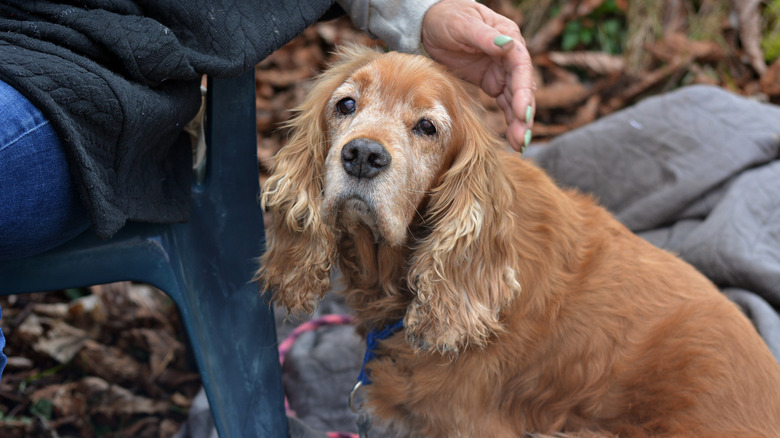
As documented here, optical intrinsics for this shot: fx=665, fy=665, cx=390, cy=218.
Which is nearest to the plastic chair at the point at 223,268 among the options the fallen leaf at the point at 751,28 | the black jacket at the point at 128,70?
the black jacket at the point at 128,70

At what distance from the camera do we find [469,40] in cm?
204

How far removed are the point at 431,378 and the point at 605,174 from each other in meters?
2.03

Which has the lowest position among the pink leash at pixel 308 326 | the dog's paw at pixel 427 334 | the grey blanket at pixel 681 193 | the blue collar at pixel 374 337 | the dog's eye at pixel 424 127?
the pink leash at pixel 308 326

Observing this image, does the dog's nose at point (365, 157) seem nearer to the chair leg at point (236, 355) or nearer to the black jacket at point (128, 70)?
the black jacket at point (128, 70)

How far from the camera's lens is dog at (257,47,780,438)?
6.27 ft

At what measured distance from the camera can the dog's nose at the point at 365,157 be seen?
→ 1721 millimetres

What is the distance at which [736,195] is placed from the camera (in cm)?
325

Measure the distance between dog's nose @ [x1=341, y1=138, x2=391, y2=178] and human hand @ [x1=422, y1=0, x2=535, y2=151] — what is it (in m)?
0.45

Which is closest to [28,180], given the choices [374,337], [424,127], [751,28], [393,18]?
[424,127]

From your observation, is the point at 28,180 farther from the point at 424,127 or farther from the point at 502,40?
the point at 502,40

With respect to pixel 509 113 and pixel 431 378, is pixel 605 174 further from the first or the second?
pixel 431 378

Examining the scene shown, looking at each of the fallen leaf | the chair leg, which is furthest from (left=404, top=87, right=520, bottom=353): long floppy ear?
the fallen leaf

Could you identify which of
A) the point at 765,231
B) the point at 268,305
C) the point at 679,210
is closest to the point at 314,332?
the point at 268,305

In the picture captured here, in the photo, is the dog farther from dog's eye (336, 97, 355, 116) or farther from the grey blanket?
the grey blanket
